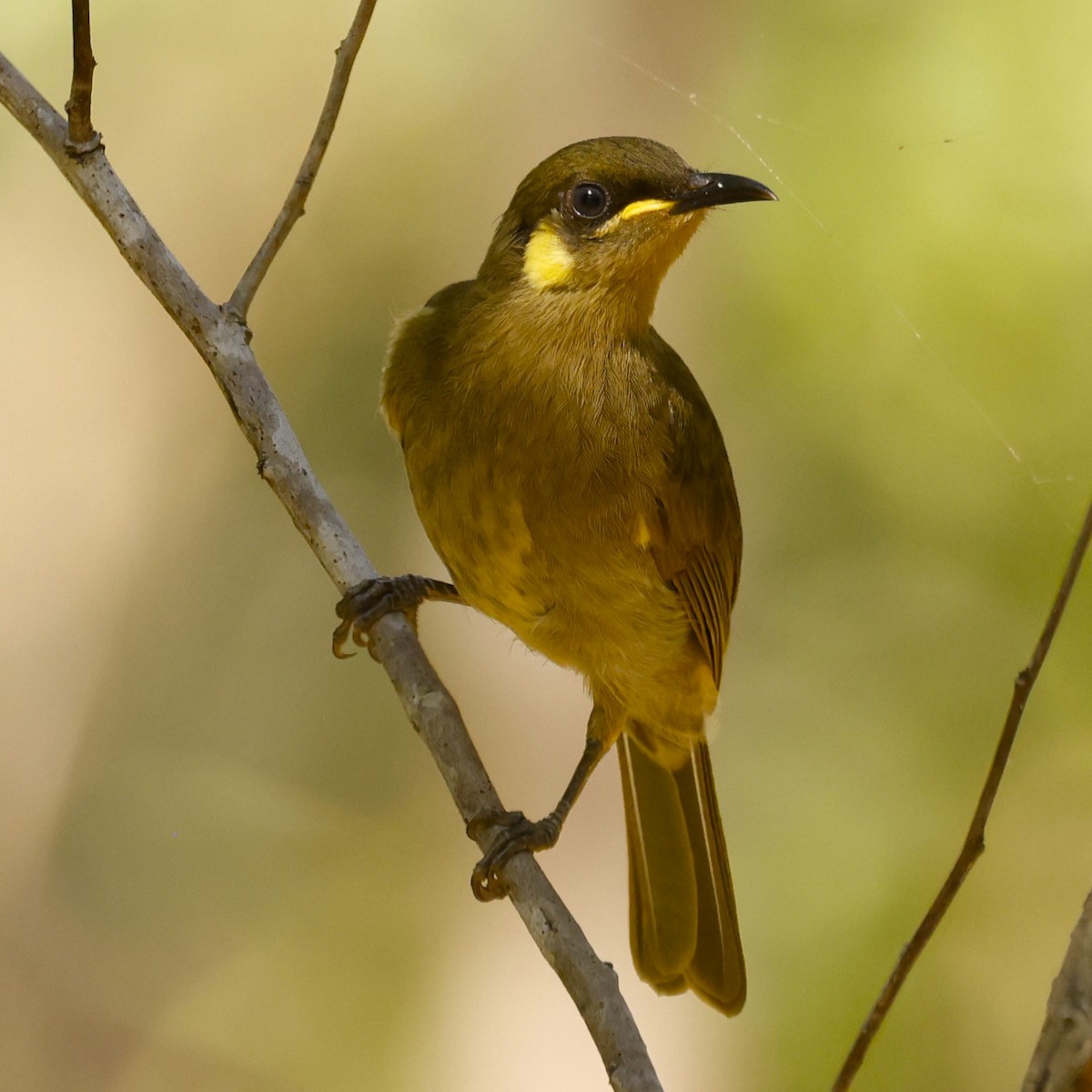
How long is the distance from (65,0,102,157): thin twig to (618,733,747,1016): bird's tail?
1584 millimetres

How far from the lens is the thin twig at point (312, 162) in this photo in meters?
2.20

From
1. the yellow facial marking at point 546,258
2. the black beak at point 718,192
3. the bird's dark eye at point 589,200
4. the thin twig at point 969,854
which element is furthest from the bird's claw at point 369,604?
the thin twig at point 969,854

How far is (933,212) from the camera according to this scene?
296 centimetres

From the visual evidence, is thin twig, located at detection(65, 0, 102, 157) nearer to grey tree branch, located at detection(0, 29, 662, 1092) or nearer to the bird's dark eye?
grey tree branch, located at detection(0, 29, 662, 1092)

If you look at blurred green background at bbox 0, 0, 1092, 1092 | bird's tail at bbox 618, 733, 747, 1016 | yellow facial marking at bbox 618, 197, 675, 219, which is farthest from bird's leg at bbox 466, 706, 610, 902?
yellow facial marking at bbox 618, 197, 675, 219

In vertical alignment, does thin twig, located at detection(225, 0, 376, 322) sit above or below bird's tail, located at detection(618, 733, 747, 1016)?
above

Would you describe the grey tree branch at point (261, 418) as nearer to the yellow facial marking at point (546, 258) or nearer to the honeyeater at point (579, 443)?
the honeyeater at point (579, 443)

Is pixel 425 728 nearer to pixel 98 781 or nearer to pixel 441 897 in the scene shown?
pixel 441 897

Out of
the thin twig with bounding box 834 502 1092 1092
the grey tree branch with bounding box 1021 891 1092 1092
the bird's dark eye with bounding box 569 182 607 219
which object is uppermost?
the bird's dark eye with bounding box 569 182 607 219

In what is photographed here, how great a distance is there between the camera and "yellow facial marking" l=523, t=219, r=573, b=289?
7.85ft

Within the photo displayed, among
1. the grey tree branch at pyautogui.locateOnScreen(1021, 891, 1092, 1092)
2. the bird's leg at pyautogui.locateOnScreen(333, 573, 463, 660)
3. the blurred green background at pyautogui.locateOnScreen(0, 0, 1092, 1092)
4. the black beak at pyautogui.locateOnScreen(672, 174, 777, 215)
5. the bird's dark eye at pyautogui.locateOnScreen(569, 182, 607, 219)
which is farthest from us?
the blurred green background at pyautogui.locateOnScreen(0, 0, 1092, 1092)

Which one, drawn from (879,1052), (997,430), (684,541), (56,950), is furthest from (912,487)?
(56,950)

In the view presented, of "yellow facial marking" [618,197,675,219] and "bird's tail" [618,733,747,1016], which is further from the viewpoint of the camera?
A: "bird's tail" [618,733,747,1016]

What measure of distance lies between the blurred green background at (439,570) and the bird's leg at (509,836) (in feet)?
1.92
